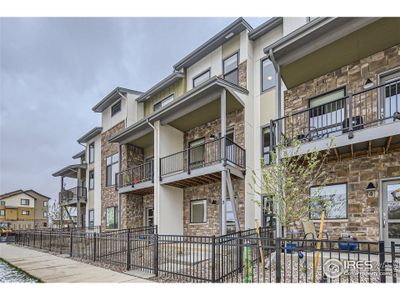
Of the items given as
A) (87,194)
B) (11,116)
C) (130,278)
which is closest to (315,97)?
Answer: (130,278)

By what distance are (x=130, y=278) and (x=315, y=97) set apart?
7.34 m

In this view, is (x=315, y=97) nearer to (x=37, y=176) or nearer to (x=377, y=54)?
(x=377, y=54)

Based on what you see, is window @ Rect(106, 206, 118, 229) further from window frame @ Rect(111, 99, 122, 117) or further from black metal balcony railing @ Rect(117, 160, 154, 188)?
window frame @ Rect(111, 99, 122, 117)

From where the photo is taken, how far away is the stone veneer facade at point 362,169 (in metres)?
8.32

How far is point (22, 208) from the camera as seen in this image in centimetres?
4969

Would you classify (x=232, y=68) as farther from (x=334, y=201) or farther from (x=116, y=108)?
(x=116, y=108)

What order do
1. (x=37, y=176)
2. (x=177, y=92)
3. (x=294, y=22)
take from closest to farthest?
(x=294, y=22), (x=177, y=92), (x=37, y=176)

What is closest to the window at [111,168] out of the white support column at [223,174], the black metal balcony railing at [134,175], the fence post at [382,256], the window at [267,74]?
the black metal balcony railing at [134,175]

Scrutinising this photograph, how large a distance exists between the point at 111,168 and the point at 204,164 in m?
8.83

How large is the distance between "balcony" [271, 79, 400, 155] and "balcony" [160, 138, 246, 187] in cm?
206

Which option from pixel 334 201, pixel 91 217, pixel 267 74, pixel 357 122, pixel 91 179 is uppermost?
pixel 267 74

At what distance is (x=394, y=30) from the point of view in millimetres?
7855

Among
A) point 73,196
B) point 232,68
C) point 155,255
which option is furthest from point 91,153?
point 155,255

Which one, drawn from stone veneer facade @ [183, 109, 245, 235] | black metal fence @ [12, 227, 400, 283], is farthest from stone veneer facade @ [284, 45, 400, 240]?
stone veneer facade @ [183, 109, 245, 235]
